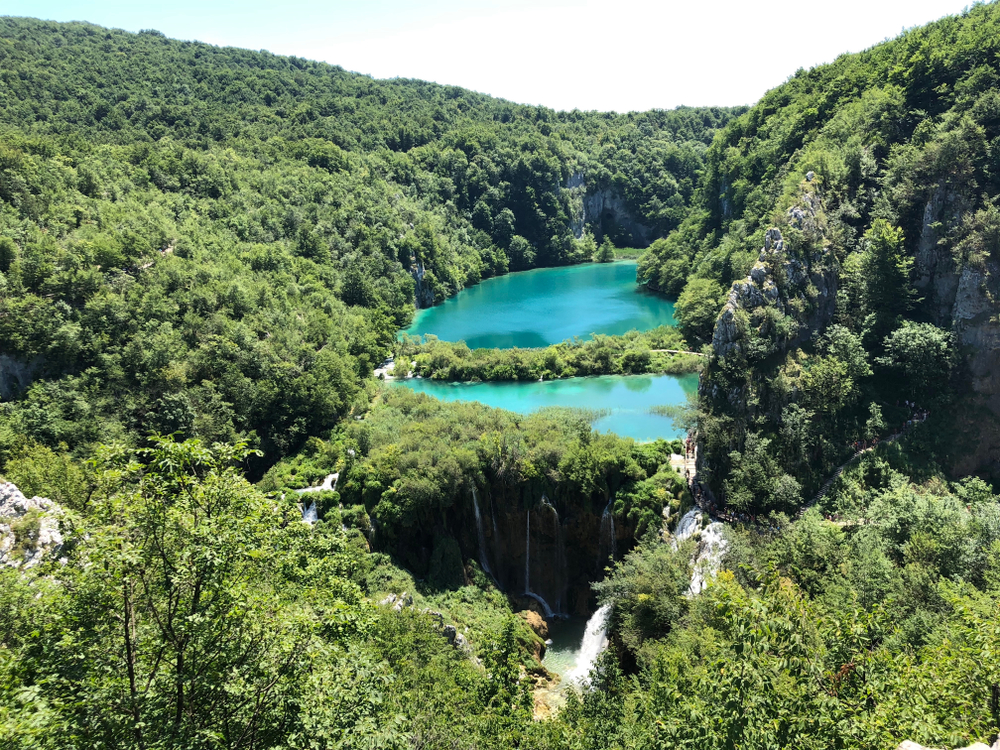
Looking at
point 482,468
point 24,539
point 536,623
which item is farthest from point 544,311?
point 24,539

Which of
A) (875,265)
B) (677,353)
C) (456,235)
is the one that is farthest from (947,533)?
(456,235)

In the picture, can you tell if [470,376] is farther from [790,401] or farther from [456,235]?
[456,235]

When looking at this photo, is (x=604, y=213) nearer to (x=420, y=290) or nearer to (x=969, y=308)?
(x=420, y=290)

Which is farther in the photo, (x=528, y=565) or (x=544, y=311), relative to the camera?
(x=544, y=311)

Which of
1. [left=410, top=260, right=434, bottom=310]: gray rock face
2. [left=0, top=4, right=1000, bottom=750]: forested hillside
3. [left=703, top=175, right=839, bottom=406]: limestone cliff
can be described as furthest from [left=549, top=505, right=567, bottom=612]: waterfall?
[left=410, top=260, right=434, bottom=310]: gray rock face

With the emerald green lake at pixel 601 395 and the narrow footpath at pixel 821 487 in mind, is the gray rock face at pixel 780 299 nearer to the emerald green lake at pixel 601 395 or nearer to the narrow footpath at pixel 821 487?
the narrow footpath at pixel 821 487

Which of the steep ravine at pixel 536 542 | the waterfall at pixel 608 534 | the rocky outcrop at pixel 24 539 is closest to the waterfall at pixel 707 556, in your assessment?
the steep ravine at pixel 536 542
